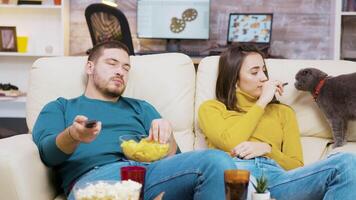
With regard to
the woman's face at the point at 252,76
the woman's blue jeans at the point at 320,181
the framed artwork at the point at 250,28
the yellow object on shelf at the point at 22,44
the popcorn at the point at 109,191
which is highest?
the framed artwork at the point at 250,28

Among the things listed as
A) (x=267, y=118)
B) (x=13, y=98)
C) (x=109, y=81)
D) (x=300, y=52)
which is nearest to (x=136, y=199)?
(x=109, y=81)

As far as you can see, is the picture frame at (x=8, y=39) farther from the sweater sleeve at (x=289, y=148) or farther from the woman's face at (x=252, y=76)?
the sweater sleeve at (x=289, y=148)

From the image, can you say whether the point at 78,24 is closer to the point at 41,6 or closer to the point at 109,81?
the point at 41,6

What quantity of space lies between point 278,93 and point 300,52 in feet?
8.53

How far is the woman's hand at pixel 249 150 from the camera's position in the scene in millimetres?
1865

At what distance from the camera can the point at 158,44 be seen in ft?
15.4

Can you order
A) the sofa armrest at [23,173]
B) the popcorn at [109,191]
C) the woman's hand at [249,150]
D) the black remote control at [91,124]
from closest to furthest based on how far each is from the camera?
the popcorn at [109,191] → the black remote control at [91,124] → the sofa armrest at [23,173] → the woman's hand at [249,150]

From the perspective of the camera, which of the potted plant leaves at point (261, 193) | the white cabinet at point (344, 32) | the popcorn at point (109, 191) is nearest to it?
the popcorn at point (109, 191)

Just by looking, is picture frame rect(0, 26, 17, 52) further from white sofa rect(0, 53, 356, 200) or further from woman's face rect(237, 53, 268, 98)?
woman's face rect(237, 53, 268, 98)

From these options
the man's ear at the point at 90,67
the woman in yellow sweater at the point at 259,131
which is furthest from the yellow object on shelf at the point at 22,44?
the woman in yellow sweater at the point at 259,131

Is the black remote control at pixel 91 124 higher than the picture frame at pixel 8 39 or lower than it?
lower

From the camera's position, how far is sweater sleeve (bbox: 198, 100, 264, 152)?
1.93 metres

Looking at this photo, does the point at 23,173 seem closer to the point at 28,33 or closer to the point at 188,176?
the point at 188,176

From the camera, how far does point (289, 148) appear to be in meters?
2.01
